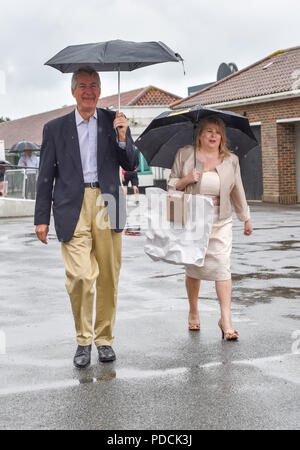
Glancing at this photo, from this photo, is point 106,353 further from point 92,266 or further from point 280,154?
point 280,154

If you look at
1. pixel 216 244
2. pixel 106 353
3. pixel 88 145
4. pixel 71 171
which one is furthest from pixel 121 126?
pixel 106 353

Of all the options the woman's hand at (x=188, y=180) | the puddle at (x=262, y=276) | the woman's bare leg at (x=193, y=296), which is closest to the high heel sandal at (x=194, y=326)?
the woman's bare leg at (x=193, y=296)

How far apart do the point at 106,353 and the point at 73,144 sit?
5.07 feet

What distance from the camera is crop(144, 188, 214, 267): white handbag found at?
18.5 feet

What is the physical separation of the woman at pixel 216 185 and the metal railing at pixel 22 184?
16219mm

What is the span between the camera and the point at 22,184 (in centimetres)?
2219

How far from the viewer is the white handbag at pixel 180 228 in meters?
5.64

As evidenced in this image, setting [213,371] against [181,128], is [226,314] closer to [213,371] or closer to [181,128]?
[213,371]

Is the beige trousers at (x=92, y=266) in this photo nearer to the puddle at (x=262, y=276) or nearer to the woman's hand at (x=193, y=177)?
the woman's hand at (x=193, y=177)

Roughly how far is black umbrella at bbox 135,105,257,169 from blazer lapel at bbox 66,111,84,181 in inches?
35.8
